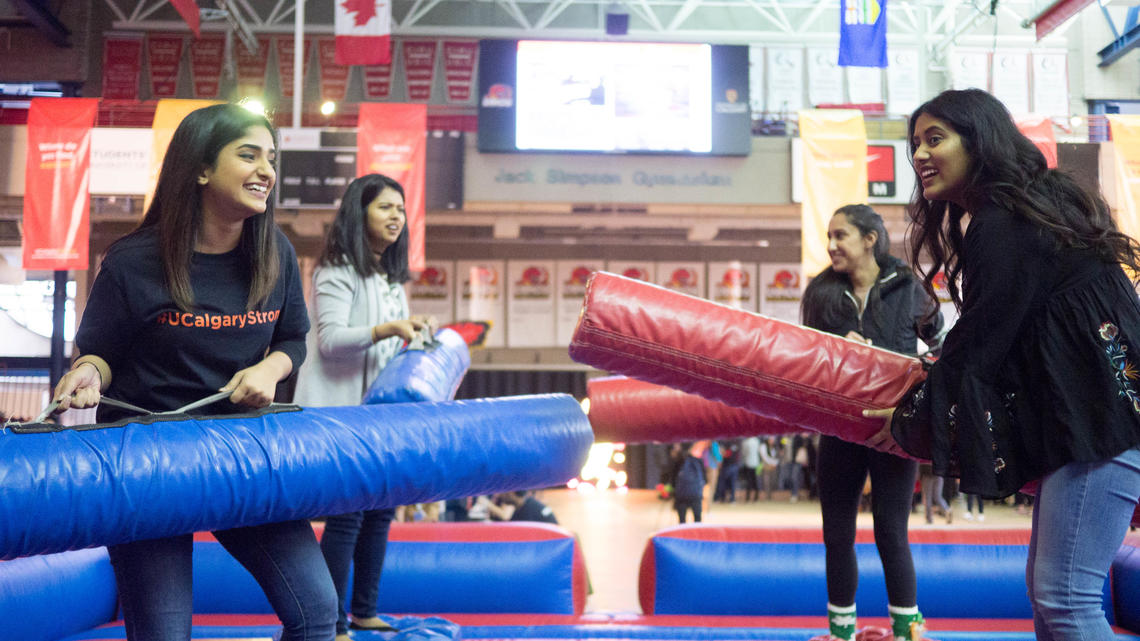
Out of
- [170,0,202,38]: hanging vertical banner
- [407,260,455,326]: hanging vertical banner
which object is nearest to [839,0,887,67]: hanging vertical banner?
[407,260,455,326]: hanging vertical banner

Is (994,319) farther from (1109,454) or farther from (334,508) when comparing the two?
(334,508)

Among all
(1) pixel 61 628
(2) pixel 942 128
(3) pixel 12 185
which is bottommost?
(1) pixel 61 628

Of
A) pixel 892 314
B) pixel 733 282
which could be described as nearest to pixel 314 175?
pixel 733 282

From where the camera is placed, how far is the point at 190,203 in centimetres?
139

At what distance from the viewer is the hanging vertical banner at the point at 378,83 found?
41.3 ft

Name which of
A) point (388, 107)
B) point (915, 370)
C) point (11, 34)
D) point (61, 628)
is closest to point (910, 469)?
point (915, 370)

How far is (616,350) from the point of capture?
193 cm

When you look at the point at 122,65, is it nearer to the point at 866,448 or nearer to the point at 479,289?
the point at 479,289

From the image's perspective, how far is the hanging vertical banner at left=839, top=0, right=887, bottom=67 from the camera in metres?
7.55

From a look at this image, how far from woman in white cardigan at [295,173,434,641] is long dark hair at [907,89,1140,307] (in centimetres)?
128

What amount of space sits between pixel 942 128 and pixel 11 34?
11803 mm

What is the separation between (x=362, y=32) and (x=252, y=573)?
291 inches

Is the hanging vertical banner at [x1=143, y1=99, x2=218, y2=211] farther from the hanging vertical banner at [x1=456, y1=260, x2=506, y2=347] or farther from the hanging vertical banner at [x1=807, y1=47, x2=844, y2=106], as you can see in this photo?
the hanging vertical banner at [x1=807, y1=47, x2=844, y2=106]

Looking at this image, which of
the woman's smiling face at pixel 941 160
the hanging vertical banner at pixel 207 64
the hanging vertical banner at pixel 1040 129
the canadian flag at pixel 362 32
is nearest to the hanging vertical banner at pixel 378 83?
the hanging vertical banner at pixel 207 64
